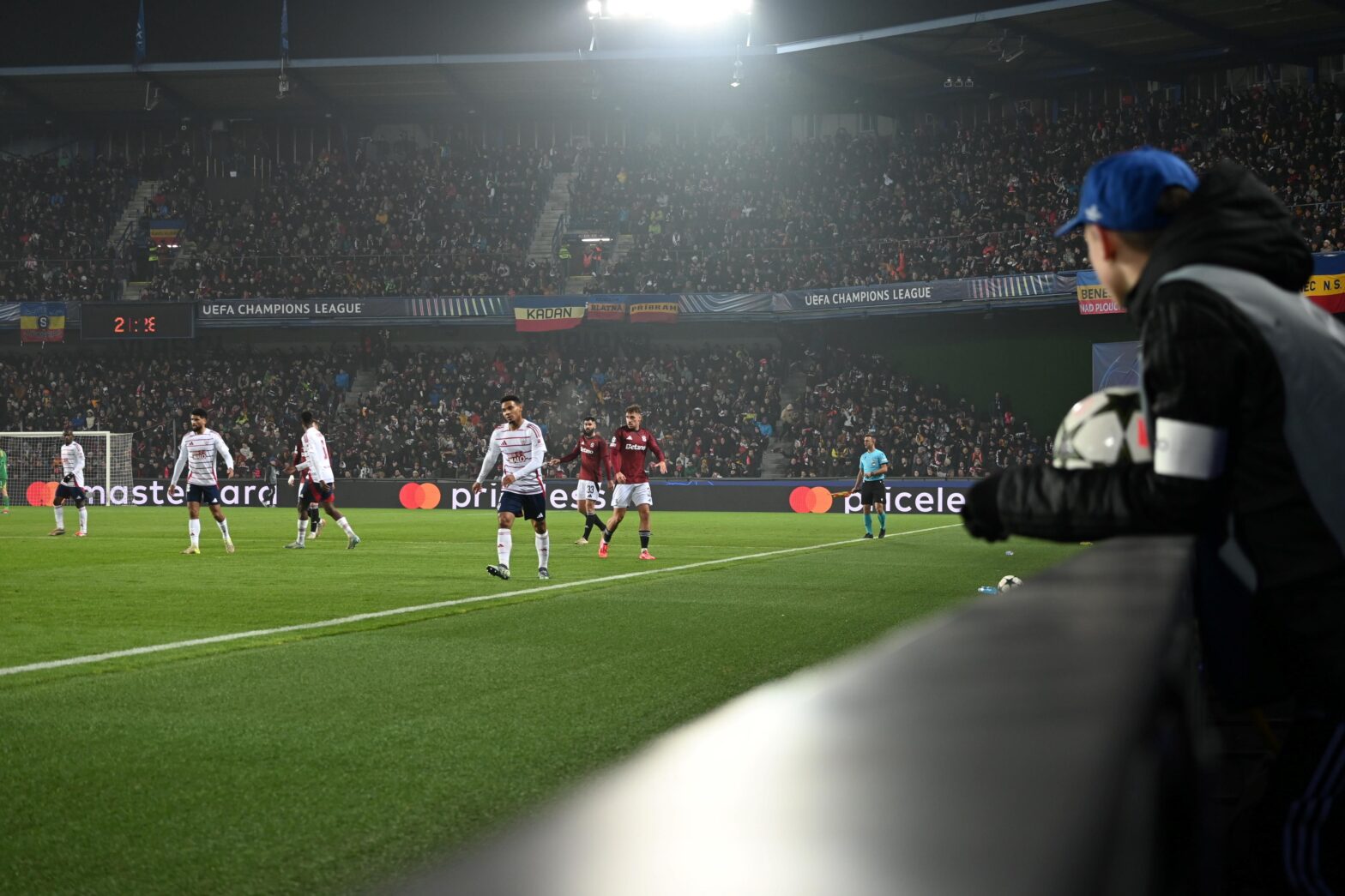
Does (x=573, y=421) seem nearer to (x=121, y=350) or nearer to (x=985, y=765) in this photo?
(x=121, y=350)

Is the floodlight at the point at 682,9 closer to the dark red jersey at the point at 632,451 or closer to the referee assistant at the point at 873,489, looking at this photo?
the referee assistant at the point at 873,489

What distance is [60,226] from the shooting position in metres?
49.4

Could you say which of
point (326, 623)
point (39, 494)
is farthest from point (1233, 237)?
point (39, 494)

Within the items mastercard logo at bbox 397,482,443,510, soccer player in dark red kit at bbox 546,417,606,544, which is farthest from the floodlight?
soccer player in dark red kit at bbox 546,417,606,544

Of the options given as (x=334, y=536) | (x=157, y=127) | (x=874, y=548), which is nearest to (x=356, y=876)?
(x=874, y=548)

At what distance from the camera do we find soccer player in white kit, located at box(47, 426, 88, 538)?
24.4 meters

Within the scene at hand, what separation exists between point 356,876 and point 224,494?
3818 cm

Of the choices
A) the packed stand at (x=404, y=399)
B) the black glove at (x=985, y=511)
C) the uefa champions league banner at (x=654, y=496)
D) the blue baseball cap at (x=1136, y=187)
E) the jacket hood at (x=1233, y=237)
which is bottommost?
the uefa champions league banner at (x=654, y=496)

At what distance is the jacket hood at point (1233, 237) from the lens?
2.24 metres

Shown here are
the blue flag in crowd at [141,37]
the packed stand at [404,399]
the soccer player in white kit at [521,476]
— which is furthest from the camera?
the blue flag in crowd at [141,37]

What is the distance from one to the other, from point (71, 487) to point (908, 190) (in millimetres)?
29411

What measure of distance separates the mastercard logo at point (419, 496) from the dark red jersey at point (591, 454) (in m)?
15.9

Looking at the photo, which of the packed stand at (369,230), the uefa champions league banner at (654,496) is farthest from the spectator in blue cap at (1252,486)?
the packed stand at (369,230)

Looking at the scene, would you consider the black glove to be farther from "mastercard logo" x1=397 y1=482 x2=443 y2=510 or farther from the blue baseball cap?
"mastercard logo" x1=397 y1=482 x2=443 y2=510
